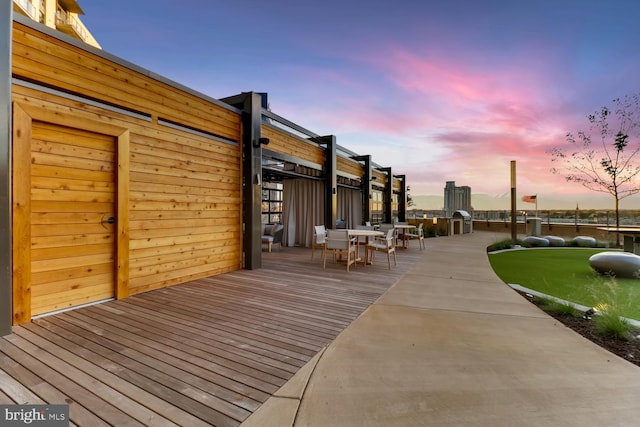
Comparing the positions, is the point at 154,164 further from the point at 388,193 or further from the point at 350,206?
the point at 388,193

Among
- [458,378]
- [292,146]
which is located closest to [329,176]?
[292,146]

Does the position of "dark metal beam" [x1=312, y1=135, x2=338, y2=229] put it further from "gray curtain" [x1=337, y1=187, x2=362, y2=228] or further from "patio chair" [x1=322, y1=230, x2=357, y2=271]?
"patio chair" [x1=322, y1=230, x2=357, y2=271]

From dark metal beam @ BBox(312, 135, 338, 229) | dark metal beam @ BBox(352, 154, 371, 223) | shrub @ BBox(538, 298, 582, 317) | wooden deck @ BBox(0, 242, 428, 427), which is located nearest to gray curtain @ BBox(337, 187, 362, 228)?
dark metal beam @ BBox(352, 154, 371, 223)

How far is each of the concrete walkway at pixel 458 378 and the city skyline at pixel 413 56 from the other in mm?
5258

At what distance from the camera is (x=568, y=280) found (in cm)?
501

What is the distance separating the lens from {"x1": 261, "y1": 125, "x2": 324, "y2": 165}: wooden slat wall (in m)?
6.70

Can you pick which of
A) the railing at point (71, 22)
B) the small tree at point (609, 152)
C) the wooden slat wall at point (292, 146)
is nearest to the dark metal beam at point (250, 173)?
the wooden slat wall at point (292, 146)

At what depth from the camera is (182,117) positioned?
178 inches

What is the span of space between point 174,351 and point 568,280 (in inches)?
249

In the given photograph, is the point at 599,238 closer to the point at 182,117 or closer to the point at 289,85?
the point at 289,85

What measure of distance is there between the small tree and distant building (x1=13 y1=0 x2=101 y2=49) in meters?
28.2

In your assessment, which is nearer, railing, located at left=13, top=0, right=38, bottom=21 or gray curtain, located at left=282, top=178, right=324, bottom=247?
gray curtain, located at left=282, top=178, right=324, bottom=247

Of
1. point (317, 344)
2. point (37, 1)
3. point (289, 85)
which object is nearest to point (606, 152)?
point (289, 85)

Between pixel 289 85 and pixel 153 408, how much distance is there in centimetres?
895
